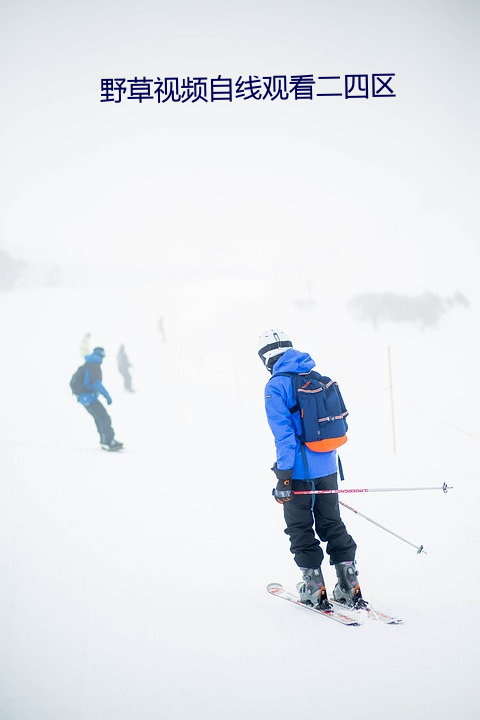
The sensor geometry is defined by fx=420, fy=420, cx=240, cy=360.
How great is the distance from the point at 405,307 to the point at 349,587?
35.0 meters

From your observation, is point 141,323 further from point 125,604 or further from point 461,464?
point 125,604

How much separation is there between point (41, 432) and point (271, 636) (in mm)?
8844

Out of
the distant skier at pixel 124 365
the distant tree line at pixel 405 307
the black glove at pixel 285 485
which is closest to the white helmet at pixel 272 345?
the black glove at pixel 285 485

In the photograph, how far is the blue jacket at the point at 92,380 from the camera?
7609 millimetres

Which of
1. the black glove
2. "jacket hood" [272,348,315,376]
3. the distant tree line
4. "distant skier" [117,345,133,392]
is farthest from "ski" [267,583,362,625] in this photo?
the distant tree line

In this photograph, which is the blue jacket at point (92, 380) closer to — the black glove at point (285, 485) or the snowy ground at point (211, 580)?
the snowy ground at point (211, 580)

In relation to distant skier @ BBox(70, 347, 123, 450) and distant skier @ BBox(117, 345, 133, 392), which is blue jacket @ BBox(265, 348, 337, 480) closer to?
distant skier @ BBox(70, 347, 123, 450)

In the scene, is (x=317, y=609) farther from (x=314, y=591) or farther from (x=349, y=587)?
(x=349, y=587)

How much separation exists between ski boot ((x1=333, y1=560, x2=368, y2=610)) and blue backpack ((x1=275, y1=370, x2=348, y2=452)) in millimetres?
Answer: 850

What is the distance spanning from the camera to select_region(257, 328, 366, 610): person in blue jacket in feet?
9.54

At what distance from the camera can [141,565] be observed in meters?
3.64

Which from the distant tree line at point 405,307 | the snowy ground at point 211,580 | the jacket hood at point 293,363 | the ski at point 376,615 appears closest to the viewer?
the snowy ground at point 211,580

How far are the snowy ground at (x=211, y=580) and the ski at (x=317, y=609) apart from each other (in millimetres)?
62

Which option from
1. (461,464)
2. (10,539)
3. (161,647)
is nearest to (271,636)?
(161,647)
